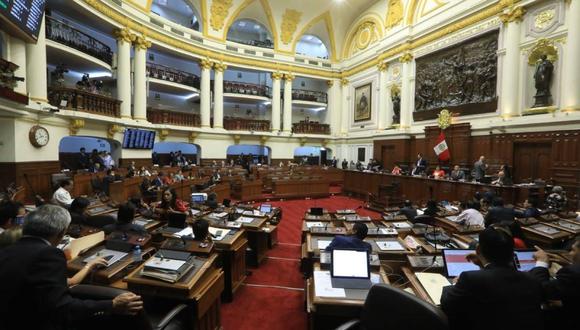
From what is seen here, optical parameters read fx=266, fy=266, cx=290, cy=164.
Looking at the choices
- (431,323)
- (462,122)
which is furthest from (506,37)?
(431,323)

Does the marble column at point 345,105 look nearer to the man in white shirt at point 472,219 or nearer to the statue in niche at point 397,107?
the statue in niche at point 397,107

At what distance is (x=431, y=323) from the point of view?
1.33 m

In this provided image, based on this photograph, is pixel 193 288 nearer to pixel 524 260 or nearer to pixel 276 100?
pixel 524 260

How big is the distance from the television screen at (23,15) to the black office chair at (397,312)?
26.2 feet

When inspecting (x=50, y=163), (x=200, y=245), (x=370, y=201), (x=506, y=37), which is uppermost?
(x=506, y=37)

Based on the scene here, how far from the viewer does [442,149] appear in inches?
432

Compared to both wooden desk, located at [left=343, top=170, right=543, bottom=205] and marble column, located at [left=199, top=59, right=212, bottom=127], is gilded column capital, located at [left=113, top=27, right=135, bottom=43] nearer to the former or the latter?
marble column, located at [left=199, top=59, right=212, bottom=127]

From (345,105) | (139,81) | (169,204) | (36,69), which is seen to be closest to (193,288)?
(169,204)

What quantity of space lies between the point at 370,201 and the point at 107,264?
9.44m

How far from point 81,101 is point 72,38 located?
2804 millimetres

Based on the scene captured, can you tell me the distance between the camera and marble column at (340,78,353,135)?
754 inches

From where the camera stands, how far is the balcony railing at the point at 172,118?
14008mm

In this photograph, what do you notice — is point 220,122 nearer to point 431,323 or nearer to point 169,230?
point 169,230

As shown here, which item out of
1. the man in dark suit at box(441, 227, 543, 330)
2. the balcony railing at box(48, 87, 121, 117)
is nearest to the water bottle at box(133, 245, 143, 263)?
the man in dark suit at box(441, 227, 543, 330)
